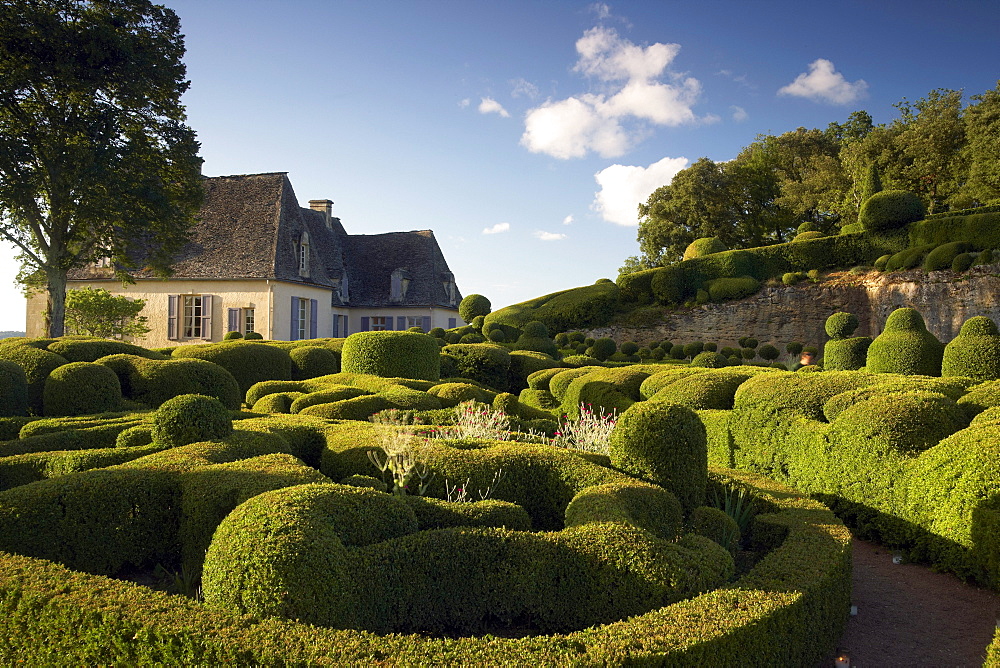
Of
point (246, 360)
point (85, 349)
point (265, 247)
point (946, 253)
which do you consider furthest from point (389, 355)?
point (946, 253)

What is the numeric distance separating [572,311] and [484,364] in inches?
466

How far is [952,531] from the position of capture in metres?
5.23

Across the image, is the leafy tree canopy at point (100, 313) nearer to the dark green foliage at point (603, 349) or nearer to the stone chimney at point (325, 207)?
the stone chimney at point (325, 207)

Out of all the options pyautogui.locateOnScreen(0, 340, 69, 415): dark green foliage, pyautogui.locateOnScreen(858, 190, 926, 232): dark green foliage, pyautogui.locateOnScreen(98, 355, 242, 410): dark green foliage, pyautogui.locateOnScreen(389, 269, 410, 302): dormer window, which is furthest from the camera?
pyautogui.locateOnScreen(389, 269, 410, 302): dormer window

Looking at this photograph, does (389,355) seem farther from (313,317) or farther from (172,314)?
(172,314)

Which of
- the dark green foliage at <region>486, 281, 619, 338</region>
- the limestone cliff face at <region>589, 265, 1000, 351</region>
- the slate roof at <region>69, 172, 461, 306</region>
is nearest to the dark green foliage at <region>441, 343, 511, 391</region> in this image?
the dark green foliage at <region>486, 281, 619, 338</region>

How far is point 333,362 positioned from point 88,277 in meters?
17.1

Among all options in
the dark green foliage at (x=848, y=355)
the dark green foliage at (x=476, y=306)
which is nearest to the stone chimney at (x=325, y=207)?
the dark green foliage at (x=476, y=306)

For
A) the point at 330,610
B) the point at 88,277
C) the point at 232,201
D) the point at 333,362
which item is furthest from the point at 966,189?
the point at 88,277

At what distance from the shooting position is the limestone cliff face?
856 inches

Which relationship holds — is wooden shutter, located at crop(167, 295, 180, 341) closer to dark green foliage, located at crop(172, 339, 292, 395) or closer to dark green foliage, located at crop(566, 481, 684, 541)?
dark green foliage, located at crop(172, 339, 292, 395)

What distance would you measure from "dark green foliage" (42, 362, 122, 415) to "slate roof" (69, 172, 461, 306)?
1577 centimetres

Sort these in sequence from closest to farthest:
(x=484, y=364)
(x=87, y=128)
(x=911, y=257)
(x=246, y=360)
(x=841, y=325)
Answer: (x=246, y=360)
(x=841, y=325)
(x=484, y=364)
(x=87, y=128)
(x=911, y=257)

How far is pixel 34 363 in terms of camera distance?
359 inches
